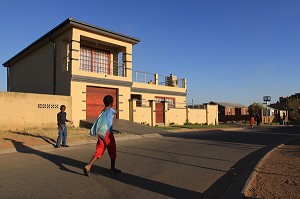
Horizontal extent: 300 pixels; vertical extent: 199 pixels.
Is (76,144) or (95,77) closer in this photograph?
(76,144)

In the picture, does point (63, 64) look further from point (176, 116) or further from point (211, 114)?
point (211, 114)

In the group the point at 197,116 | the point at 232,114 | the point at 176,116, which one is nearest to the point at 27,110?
the point at 176,116

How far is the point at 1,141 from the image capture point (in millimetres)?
12977

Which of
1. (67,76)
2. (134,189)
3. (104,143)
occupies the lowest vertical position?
(134,189)

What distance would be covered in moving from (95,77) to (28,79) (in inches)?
333

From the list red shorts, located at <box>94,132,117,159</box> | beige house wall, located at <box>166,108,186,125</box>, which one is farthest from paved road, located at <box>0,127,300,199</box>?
beige house wall, located at <box>166,108,186,125</box>

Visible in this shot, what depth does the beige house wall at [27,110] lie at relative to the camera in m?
16.6

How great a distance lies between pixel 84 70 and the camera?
23.5 meters

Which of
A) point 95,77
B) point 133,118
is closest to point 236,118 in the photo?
point 133,118

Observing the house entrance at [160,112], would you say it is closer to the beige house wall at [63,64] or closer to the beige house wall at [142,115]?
the beige house wall at [142,115]

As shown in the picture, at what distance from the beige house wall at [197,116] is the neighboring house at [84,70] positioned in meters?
3.62

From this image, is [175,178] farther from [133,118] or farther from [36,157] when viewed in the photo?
[133,118]

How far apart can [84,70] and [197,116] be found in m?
14.0

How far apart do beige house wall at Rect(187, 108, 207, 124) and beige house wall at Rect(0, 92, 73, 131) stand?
51.3 ft
